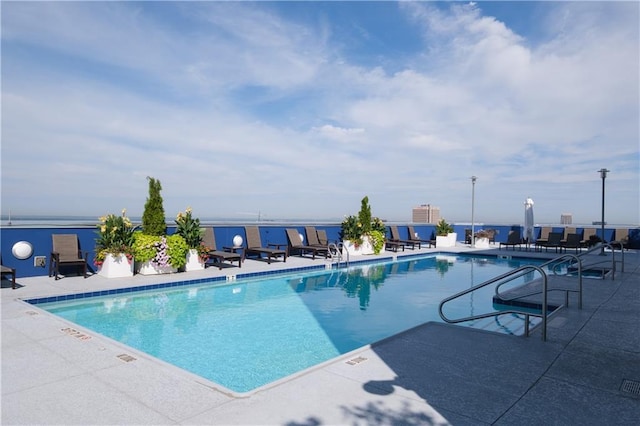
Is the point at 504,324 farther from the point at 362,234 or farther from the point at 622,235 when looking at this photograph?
the point at 622,235

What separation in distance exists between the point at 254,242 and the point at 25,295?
637 cm

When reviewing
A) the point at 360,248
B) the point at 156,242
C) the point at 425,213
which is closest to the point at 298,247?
the point at 360,248

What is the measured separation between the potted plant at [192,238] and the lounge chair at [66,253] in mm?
2090

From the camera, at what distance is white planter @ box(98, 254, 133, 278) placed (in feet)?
27.8

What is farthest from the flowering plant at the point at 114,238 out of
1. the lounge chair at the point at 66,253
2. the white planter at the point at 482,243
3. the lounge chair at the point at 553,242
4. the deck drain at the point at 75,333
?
the lounge chair at the point at 553,242

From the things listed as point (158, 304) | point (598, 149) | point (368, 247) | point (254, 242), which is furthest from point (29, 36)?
point (598, 149)

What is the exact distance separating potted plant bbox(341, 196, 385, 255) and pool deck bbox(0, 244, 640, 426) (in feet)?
31.2

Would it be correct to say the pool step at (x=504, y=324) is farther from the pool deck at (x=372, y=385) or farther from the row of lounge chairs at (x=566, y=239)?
the row of lounge chairs at (x=566, y=239)

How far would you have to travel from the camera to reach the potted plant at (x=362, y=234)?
47.0 feet

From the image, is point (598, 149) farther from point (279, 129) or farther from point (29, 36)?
point (29, 36)

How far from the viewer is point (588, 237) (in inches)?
694

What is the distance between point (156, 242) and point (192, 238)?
98 centimetres

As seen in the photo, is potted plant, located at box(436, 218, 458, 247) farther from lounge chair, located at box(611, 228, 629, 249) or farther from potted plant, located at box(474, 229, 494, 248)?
lounge chair, located at box(611, 228, 629, 249)

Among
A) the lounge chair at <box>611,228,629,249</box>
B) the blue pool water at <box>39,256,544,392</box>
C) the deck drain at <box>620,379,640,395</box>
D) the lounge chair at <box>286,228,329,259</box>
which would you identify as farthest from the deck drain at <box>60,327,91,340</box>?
the lounge chair at <box>611,228,629,249</box>
